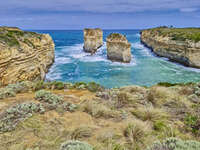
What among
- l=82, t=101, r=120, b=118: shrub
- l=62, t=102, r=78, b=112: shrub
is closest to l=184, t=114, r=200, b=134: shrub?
l=82, t=101, r=120, b=118: shrub

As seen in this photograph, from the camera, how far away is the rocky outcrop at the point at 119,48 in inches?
1050

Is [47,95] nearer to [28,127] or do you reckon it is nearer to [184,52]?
[28,127]

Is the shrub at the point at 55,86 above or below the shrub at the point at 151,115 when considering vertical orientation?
below

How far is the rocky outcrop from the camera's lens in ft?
87.5

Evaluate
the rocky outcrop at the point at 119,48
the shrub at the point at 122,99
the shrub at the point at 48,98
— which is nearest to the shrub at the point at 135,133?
the shrub at the point at 122,99

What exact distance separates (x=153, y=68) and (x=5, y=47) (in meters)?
21.8

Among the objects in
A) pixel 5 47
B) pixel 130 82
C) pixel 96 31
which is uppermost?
pixel 96 31

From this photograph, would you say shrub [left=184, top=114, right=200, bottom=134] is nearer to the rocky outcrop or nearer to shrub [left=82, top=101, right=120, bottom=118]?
shrub [left=82, top=101, right=120, bottom=118]

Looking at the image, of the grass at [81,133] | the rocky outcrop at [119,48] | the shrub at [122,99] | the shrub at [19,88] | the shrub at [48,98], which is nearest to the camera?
the grass at [81,133]

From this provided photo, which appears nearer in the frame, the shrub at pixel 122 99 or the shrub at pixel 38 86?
the shrub at pixel 122 99

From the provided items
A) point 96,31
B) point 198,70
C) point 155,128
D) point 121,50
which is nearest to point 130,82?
point 121,50

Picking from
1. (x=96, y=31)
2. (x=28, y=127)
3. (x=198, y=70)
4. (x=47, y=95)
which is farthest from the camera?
(x=96, y=31)

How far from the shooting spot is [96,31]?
132 ft

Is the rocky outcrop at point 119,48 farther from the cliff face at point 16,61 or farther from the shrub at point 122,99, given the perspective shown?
the shrub at point 122,99
